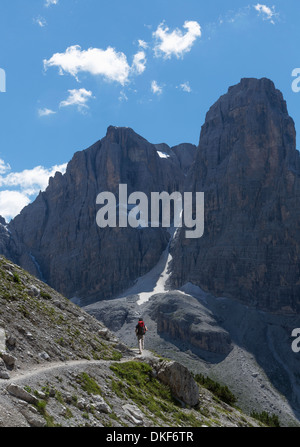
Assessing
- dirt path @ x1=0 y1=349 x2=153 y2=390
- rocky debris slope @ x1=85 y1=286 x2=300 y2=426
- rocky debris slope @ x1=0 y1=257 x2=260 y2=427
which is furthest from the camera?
rocky debris slope @ x1=85 y1=286 x2=300 y2=426

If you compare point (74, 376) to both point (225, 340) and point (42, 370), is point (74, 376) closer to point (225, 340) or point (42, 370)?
point (42, 370)

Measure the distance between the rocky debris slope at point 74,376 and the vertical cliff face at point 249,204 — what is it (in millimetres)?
121025

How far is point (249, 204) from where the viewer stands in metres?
165

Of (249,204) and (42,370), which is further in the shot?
(249,204)

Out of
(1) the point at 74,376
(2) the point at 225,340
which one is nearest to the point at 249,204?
(2) the point at 225,340

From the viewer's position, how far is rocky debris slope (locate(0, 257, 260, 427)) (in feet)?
57.8

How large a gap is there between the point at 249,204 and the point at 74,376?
148407mm

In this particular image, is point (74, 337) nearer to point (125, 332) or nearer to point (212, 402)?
point (212, 402)

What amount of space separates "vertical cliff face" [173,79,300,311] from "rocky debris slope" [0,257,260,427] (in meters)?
121

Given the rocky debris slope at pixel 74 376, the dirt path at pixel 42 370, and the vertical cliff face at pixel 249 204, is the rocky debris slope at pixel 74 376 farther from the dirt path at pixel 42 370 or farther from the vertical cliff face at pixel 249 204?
the vertical cliff face at pixel 249 204

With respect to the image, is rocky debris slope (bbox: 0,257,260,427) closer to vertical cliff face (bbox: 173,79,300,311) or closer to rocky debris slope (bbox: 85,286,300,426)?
rocky debris slope (bbox: 85,286,300,426)

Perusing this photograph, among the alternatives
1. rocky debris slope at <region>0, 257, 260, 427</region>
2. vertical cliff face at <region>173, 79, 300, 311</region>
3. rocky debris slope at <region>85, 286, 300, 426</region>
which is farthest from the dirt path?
vertical cliff face at <region>173, 79, 300, 311</region>

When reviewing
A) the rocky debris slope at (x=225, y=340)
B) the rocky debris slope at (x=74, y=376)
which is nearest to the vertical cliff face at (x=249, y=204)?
the rocky debris slope at (x=225, y=340)

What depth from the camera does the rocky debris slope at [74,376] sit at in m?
17.6
